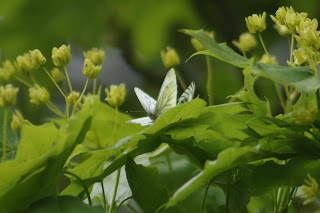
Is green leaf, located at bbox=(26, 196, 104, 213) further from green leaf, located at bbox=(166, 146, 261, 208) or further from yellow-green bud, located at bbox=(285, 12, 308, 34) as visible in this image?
yellow-green bud, located at bbox=(285, 12, 308, 34)

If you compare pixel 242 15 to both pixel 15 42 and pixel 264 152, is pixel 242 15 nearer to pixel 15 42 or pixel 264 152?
pixel 15 42

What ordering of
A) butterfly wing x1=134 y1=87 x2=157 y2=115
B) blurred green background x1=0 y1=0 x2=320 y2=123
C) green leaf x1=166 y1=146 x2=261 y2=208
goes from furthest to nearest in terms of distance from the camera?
1. blurred green background x1=0 y1=0 x2=320 y2=123
2. butterfly wing x1=134 y1=87 x2=157 y2=115
3. green leaf x1=166 y1=146 x2=261 y2=208

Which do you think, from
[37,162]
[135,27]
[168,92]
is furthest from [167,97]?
[135,27]

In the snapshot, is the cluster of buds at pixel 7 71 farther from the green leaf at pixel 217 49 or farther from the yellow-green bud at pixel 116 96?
the green leaf at pixel 217 49

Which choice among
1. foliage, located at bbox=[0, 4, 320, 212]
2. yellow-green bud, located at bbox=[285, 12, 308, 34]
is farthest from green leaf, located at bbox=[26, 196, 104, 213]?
yellow-green bud, located at bbox=[285, 12, 308, 34]

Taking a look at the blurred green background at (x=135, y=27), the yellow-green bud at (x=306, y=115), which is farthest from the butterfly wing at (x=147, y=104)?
the blurred green background at (x=135, y=27)

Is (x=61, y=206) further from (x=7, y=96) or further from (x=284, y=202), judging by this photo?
(x=284, y=202)

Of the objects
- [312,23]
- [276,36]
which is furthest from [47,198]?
[276,36]
